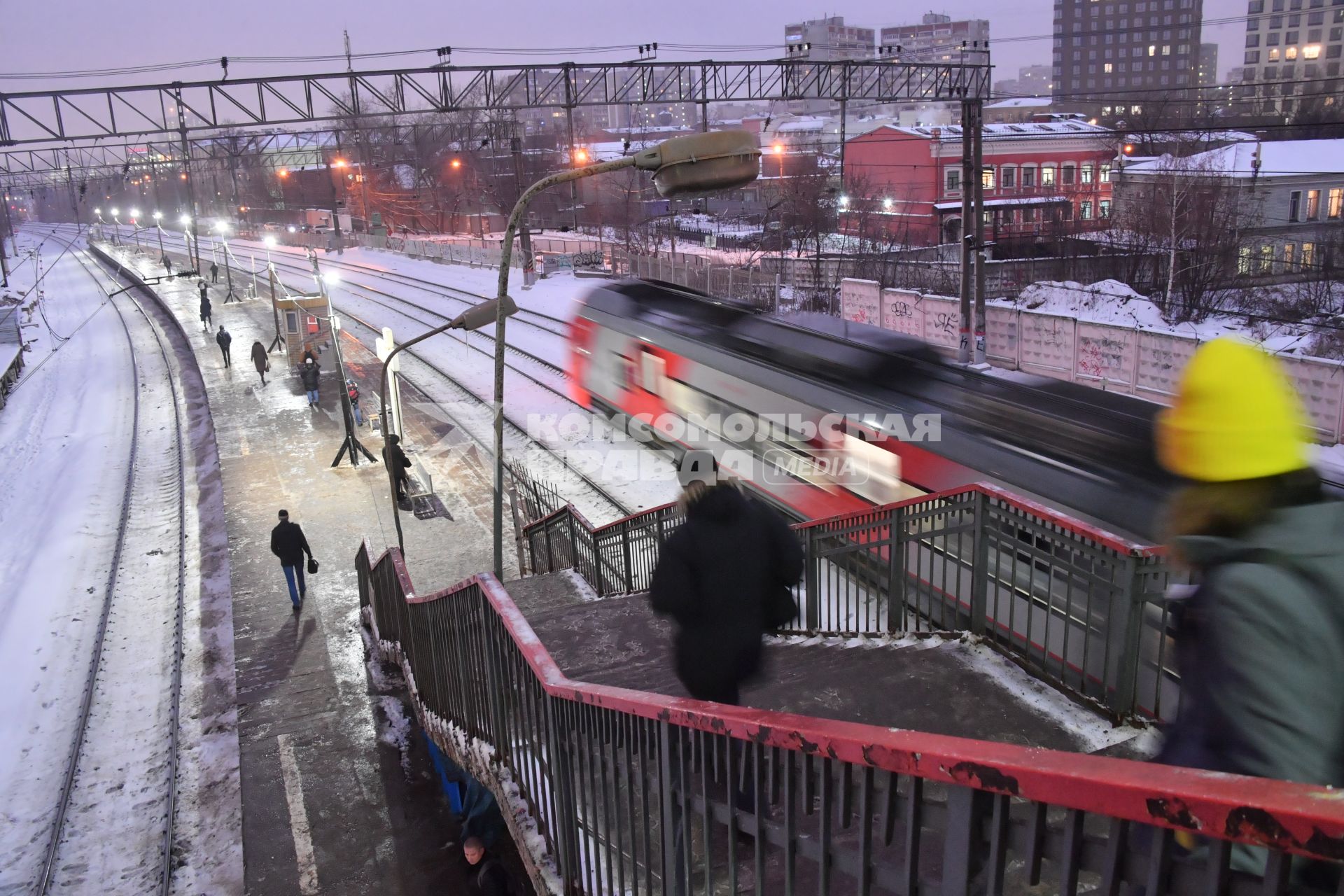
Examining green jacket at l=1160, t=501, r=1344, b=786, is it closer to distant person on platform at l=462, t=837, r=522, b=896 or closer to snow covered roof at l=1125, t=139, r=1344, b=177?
distant person on platform at l=462, t=837, r=522, b=896

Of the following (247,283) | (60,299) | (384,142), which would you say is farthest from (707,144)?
(384,142)

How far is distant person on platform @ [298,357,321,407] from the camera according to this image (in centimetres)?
2911

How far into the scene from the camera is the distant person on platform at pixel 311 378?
95.5 ft

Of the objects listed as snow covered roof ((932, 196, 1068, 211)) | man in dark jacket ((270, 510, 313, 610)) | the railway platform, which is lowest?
the railway platform

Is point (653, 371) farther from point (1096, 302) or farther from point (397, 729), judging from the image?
point (1096, 302)

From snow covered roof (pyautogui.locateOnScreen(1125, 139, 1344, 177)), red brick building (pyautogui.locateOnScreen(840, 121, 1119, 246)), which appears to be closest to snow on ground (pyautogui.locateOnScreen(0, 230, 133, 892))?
red brick building (pyautogui.locateOnScreen(840, 121, 1119, 246))

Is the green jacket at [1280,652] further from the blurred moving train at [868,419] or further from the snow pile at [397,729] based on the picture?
the snow pile at [397,729]

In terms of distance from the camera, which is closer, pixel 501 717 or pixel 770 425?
pixel 501 717

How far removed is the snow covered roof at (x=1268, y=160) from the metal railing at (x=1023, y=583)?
3555cm

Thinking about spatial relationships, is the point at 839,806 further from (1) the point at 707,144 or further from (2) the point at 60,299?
(2) the point at 60,299

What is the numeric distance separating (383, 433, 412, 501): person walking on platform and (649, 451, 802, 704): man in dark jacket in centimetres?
1318

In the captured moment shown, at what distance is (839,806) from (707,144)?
7.03 metres

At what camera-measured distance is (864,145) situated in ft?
188

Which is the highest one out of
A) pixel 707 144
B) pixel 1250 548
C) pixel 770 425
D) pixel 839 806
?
pixel 707 144
